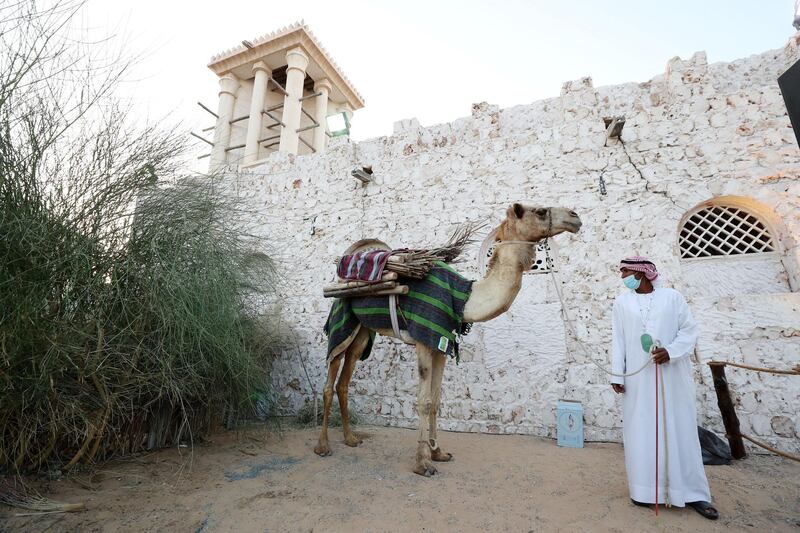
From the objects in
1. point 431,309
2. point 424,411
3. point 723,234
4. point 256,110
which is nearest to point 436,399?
point 424,411

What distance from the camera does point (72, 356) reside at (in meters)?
3.14

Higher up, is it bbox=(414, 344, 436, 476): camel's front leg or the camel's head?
the camel's head

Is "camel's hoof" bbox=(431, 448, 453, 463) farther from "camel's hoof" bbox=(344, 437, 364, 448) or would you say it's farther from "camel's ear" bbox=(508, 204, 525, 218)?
"camel's ear" bbox=(508, 204, 525, 218)

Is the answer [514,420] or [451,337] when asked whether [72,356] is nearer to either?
[451,337]

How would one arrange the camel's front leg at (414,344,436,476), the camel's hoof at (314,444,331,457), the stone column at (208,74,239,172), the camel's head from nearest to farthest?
the camel's head → the camel's front leg at (414,344,436,476) → the camel's hoof at (314,444,331,457) → the stone column at (208,74,239,172)

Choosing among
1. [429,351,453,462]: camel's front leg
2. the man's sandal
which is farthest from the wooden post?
[429,351,453,462]: camel's front leg

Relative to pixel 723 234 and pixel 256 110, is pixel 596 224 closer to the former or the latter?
pixel 723 234

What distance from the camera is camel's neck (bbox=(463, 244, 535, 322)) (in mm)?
3578

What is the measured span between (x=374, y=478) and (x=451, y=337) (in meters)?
1.46

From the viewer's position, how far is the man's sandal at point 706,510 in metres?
2.65

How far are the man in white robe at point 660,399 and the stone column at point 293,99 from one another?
1091cm

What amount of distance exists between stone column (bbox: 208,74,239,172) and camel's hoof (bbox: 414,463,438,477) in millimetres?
11683

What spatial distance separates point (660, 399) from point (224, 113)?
14.7 m

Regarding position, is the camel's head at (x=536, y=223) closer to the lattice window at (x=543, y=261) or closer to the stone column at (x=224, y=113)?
the lattice window at (x=543, y=261)
